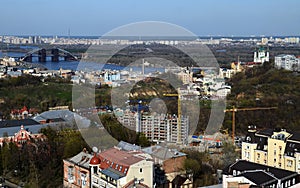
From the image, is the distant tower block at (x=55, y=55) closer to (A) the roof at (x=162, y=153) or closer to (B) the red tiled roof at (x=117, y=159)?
(A) the roof at (x=162, y=153)

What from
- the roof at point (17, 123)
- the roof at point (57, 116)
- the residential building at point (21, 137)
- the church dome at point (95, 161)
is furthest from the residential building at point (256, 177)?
the roof at point (57, 116)

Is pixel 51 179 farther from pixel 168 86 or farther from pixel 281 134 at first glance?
pixel 168 86

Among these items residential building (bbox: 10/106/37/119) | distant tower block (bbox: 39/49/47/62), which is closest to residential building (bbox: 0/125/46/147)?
residential building (bbox: 10/106/37/119)

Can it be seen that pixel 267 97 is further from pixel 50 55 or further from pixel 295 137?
pixel 50 55

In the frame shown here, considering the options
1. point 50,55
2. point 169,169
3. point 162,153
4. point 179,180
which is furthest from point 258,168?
point 50,55

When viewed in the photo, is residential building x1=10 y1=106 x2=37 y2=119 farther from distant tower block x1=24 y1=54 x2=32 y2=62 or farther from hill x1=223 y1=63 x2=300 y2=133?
distant tower block x1=24 y1=54 x2=32 y2=62

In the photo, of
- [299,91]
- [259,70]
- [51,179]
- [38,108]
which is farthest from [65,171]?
[259,70]
